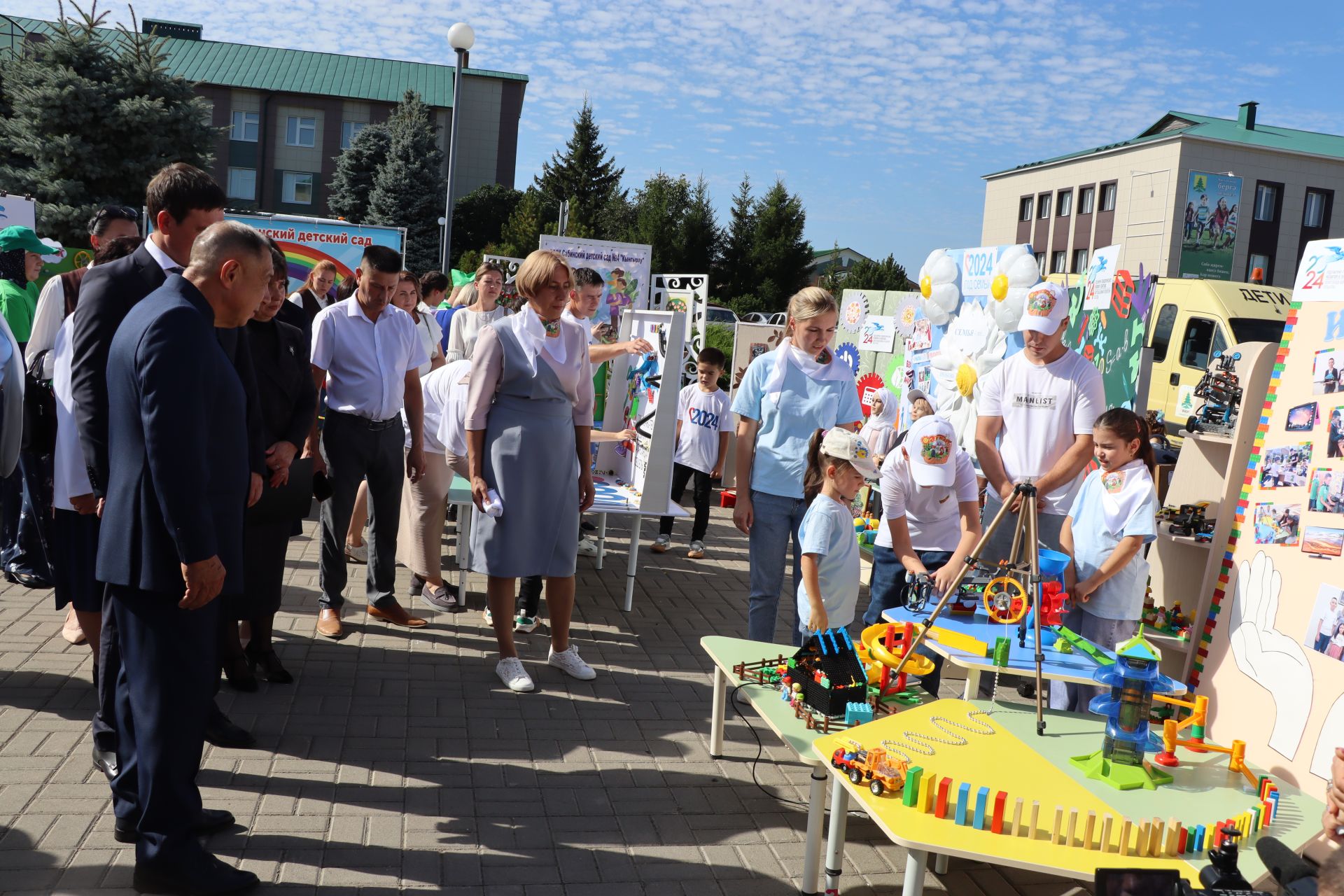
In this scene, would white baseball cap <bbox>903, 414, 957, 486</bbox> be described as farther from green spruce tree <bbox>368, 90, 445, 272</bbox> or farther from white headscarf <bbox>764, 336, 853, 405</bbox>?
green spruce tree <bbox>368, 90, 445, 272</bbox>

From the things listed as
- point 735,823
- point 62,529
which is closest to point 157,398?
point 62,529

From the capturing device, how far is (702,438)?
879 cm

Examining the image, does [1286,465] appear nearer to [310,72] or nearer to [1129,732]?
[1129,732]

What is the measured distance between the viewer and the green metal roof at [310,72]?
49.3m

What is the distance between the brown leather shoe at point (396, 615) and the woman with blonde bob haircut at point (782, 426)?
6.94ft

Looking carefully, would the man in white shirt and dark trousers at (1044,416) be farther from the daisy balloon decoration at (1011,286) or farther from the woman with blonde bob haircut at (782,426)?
the daisy balloon decoration at (1011,286)

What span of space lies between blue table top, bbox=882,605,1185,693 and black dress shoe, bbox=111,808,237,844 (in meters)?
2.50

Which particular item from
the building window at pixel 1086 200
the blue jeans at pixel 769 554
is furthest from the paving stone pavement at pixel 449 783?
the building window at pixel 1086 200

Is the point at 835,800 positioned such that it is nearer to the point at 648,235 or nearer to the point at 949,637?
the point at 949,637

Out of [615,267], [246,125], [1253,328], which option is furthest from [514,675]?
[246,125]

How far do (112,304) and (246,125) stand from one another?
5219 cm

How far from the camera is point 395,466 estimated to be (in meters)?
5.51

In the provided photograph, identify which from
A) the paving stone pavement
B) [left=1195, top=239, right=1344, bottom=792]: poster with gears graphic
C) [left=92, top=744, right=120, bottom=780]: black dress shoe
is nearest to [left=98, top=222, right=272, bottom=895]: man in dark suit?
the paving stone pavement

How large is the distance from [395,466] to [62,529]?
1772mm
